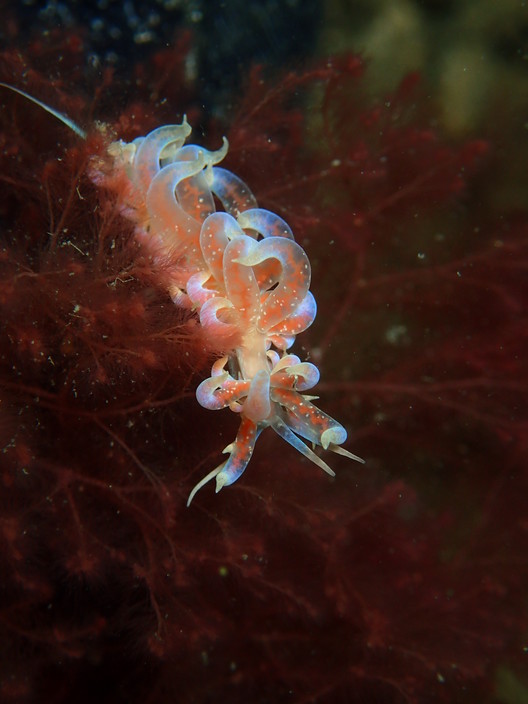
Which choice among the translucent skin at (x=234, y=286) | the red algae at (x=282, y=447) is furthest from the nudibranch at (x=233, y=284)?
the red algae at (x=282, y=447)

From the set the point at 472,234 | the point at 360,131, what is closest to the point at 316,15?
the point at 360,131

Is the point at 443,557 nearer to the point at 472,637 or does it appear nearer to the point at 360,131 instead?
the point at 472,637

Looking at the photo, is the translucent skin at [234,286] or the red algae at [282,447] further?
the red algae at [282,447]

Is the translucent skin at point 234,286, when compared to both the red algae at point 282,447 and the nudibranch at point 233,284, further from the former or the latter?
the red algae at point 282,447

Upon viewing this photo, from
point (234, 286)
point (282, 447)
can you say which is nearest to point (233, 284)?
point (234, 286)

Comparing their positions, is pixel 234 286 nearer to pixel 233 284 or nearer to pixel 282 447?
pixel 233 284

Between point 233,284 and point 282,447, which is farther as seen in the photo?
point 282,447

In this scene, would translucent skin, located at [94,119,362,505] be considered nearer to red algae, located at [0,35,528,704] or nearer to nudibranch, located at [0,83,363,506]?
nudibranch, located at [0,83,363,506]

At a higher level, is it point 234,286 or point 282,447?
point 234,286
